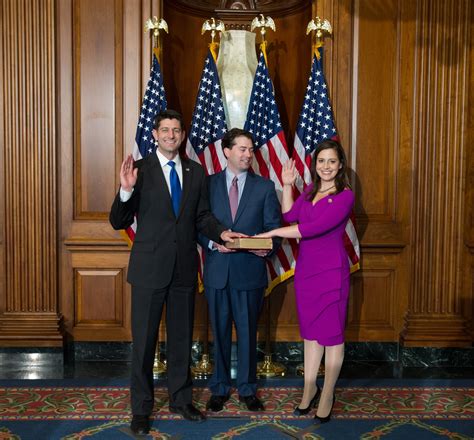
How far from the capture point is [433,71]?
16.1 feet

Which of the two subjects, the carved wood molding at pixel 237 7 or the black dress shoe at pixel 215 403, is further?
the carved wood molding at pixel 237 7

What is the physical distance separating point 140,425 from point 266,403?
90cm

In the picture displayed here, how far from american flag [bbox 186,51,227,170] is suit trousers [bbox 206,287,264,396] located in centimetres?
119

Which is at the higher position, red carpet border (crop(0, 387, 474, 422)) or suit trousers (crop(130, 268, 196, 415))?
suit trousers (crop(130, 268, 196, 415))

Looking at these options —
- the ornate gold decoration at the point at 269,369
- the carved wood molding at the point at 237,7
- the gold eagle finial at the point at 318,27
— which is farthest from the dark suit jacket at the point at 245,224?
the carved wood molding at the point at 237,7

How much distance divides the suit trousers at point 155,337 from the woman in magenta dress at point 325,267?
0.66 metres

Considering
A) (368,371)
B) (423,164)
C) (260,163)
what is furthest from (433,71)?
(368,371)

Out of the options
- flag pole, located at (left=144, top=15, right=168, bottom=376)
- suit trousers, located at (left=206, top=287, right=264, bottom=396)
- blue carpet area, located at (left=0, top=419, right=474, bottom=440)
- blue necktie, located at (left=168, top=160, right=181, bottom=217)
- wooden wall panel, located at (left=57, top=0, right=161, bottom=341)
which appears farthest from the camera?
wooden wall panel, located at (left=57, top=0, right=161, bottom=341)

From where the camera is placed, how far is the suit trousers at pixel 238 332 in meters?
3.78

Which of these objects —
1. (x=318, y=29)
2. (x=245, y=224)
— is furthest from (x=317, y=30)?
(x=245, y=224)

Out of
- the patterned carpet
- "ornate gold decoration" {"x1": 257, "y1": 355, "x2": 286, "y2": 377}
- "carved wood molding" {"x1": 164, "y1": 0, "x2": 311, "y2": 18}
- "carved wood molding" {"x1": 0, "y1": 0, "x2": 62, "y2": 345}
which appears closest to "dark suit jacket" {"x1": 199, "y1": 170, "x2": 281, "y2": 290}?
the patterned carpet

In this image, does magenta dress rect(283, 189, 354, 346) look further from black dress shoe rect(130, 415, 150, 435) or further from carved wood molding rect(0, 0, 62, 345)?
carved wood molding rect(0, 0, 62, 345)

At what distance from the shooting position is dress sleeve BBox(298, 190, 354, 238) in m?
3.48

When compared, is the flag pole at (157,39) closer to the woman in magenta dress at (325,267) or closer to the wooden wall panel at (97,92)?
the wooden wall panel at (97,92)
